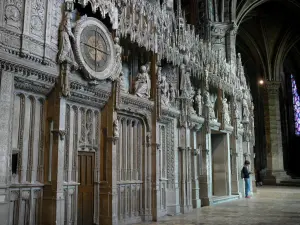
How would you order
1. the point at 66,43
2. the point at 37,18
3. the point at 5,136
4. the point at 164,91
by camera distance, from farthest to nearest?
1. the point at 164,91
2. the point at 66,43
3. the point at 37,18
4. the point at 5,136

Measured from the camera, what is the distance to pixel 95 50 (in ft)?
31.8

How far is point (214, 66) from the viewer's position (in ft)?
56.0

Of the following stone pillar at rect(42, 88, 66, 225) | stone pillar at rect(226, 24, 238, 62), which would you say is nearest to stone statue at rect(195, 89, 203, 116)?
stone pillar at rect(226, 24, 238, 62)

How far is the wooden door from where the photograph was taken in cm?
945

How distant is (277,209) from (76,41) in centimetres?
961

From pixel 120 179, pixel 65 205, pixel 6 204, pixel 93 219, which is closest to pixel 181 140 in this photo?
pixel 120 179

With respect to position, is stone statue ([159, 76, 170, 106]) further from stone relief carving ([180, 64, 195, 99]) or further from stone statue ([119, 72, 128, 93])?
stone statue ([119, 72, 128, 93])

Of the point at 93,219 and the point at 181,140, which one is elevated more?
the point at 181,140

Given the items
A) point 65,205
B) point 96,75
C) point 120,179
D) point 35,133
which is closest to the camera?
point 35,133

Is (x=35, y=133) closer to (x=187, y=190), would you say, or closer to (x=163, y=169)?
(x=163, y=169)

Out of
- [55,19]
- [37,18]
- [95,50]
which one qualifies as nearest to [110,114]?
[95,50]

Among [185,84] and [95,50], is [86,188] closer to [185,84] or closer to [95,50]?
[95,50]

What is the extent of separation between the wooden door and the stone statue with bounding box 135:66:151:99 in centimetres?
274

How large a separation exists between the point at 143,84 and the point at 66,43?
3630 mm
